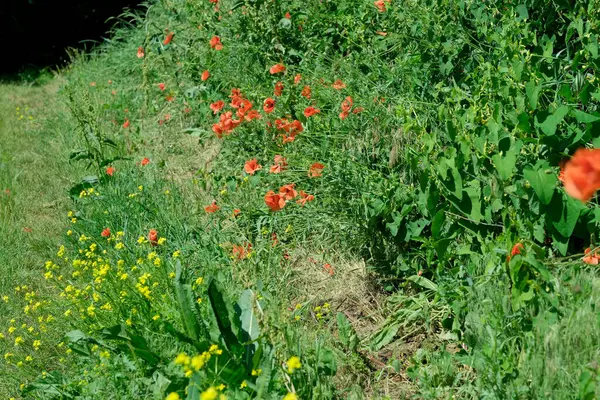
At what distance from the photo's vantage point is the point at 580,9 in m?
3.18

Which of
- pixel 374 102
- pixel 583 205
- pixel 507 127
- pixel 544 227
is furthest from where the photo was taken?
pixel 374 102

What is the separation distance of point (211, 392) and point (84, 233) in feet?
7.19

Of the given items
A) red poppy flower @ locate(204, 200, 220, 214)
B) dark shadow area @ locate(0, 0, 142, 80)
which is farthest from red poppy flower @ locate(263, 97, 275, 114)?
dark shadow area @ locate(0, 0, 142, 80)

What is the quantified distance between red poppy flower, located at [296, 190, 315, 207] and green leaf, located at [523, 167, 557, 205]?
1201 mm

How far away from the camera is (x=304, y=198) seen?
3553mm

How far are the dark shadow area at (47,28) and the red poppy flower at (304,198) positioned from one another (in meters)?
5.81

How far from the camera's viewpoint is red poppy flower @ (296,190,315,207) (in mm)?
3482

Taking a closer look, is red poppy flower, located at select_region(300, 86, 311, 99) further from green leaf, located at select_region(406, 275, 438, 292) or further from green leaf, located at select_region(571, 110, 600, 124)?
green leaf, located at select_region(571, 110, 600, 124)

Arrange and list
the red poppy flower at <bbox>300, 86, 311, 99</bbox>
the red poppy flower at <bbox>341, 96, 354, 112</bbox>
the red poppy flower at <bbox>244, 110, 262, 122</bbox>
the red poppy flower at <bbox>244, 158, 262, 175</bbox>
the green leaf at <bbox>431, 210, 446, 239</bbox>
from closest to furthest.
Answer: the green leaf at <bbox>431, 210, 446, 239</bbox>, the red poppy flower at <bbox>341, 96, 354, 112</bbox>, the red poppy flower at <bbox>244, 158, 262, 175</bbox>, the red poppy flower at <bbox>244, 110, 262, 122</bbox>, the red poppy flower at <bbox>300, 86, 311, 99</bbox>

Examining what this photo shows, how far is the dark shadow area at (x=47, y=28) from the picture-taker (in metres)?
8.75

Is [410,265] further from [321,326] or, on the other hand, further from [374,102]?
[374,102]

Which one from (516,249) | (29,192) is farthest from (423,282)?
(29,192)

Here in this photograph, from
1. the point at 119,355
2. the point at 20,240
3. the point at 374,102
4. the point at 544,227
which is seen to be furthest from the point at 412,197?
the point at 20,240

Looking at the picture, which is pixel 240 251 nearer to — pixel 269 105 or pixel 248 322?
pixel 248 322
